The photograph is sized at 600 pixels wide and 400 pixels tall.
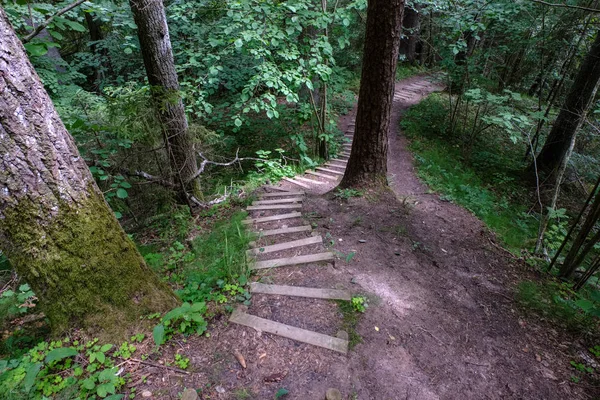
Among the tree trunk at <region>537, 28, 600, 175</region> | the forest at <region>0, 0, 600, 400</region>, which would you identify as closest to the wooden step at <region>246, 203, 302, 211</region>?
the forest at <region>0, 0, 600, 400</region>

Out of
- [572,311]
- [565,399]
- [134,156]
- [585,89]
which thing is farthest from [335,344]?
[585,89]

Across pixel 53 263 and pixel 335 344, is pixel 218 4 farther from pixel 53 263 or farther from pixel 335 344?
pixel 335 344

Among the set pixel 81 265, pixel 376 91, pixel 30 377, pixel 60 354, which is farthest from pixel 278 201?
pixel 30 377

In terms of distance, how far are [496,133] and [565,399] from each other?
→ 9845 mm

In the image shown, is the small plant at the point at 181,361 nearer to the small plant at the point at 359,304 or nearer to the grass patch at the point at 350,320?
the grass patch at the point at 350,320

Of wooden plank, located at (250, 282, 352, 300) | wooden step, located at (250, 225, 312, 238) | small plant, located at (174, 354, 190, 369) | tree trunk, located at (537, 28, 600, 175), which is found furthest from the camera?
tree trunk, located at (537, 28, 600, 175)

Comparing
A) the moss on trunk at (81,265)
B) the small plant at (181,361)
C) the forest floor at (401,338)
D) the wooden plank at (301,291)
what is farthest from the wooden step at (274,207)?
the small plant at (181,361)

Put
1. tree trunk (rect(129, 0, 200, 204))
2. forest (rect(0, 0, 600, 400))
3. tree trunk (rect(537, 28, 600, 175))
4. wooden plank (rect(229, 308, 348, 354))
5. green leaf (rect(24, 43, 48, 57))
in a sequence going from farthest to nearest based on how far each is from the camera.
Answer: tree trunk (rect(537, 28, 600, 175))
tree trunk (rect(129, 0, 200, 204))
green leaf (rect(24, 43, 48, 57))
wooden plank (rect(229, 308, 348, 354))
forest (rect(0, 0, 600, 400))

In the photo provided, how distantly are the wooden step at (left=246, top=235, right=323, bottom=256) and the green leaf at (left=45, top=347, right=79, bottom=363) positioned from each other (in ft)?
6.05

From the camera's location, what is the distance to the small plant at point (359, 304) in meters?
2.56

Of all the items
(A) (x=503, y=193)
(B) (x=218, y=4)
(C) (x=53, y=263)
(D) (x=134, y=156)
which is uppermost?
→ (B) (x=218, y=4)

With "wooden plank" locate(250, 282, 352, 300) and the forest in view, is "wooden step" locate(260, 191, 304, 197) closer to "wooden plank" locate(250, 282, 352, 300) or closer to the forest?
the forest

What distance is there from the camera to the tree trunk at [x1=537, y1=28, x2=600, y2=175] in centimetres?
626

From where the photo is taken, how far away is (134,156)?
Result: 4262 millimetres
